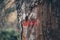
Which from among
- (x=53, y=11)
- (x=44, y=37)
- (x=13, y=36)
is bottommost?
(x=13, y=36)

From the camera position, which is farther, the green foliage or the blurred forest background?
the green foliage

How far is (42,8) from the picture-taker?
0.96 m

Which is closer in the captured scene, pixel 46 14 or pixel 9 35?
pixel 46 14

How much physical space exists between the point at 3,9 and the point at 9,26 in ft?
1.81

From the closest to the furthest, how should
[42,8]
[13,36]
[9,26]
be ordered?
[42,8] → [13,36] → [9,26]

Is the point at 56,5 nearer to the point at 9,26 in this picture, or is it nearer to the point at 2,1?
the point at 9,26

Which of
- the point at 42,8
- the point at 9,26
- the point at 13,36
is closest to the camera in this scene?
the point at 42,8

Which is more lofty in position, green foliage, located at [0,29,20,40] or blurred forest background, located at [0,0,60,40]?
blurred forest background, located at [0,0,60,40]

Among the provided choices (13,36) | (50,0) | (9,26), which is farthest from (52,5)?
(9,26)

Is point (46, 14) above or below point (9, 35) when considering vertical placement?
above

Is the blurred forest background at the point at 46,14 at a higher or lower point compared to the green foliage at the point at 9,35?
higher

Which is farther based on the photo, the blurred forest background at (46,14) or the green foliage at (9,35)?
the green foliage at (9,35)

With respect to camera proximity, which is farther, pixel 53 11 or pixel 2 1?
pixel 2 1

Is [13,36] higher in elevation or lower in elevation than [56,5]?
lower
